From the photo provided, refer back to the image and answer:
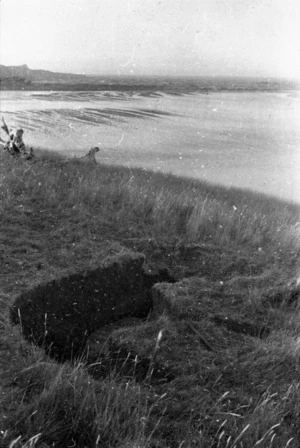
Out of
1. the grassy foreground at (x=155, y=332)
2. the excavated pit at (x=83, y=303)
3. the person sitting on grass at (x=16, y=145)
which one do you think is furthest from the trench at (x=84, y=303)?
the person sitting on grass at (x=16, y=145)

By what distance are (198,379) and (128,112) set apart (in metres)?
6.37

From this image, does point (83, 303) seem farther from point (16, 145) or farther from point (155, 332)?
point (16, 145)

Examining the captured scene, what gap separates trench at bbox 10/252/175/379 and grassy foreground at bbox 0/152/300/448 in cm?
11

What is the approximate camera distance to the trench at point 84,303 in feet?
13.7

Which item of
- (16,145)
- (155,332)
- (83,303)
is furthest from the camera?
(16,145)

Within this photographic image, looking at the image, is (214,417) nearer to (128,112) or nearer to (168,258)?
(168,258)

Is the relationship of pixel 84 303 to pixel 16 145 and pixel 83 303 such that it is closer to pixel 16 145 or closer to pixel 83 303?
pixel 83 303

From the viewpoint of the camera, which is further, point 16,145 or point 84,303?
point 16,145

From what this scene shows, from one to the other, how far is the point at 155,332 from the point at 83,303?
2.67ft

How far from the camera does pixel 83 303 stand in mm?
4504

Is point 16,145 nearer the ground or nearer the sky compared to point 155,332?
nearer the sky

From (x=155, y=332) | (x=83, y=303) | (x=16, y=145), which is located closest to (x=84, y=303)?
(x=83, y=303)

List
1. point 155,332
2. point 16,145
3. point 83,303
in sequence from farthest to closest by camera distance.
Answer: point 16,145 < point 83,303 < point 155,332

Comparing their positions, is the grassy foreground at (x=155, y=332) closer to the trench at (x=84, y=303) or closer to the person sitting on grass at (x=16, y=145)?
the trench at (x=84, y=303)
